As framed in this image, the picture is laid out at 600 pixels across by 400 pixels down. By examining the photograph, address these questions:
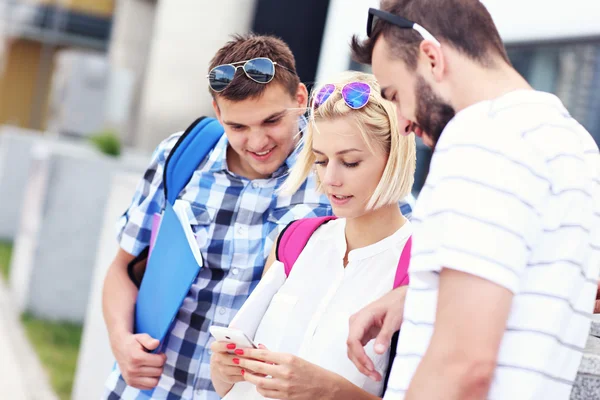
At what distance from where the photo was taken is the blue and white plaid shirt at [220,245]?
236 cm

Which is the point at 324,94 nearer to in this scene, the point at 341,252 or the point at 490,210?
the point at 341,252

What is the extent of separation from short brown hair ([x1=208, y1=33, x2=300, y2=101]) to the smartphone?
0.83 meters

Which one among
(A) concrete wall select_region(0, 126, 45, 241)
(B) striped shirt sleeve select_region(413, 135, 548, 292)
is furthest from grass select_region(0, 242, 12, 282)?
(B) striped shirt sleeve select_region(413, 135, 548, 292)

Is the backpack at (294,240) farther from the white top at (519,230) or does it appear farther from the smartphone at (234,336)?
the white top at (519,230)

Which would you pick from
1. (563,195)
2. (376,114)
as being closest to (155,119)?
(376,114)

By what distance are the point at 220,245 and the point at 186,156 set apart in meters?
0.32

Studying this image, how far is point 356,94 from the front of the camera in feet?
6.61

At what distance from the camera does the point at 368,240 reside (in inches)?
79.3

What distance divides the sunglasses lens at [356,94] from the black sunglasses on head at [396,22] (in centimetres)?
48

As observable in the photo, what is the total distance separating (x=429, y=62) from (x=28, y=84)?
24038 millimetres

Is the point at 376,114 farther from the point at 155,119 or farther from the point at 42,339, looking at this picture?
the point at 155,119

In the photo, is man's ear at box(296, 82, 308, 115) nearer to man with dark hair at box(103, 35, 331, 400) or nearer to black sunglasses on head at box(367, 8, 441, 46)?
man with dark hair at box(103, 35, 331, 400)

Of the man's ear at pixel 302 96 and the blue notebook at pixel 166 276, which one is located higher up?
the man's ear at pixel 302 96

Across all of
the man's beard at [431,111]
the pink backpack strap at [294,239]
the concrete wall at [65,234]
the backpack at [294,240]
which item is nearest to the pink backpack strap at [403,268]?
the backpack at [294,240]
